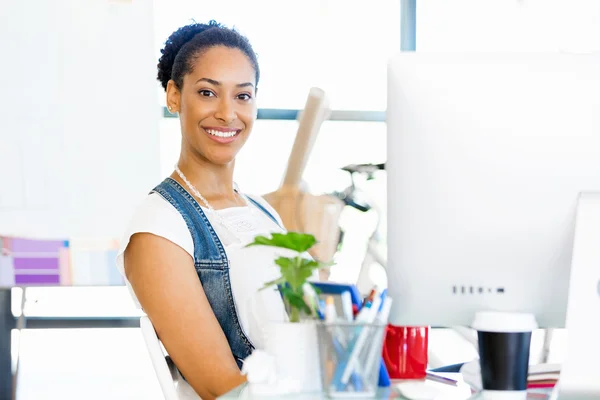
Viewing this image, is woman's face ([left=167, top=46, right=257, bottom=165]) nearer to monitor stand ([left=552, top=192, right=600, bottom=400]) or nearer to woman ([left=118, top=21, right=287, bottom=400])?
woman ([left=118, top=21, right=287, bottom=400])

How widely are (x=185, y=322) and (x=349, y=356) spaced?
565 millimetres

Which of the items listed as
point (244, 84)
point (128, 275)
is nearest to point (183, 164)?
point (244, 84)

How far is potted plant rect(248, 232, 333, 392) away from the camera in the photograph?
1.09 m

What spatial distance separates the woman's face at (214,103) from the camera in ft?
6.53

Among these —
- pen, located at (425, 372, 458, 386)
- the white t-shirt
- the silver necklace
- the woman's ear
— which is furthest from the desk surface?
the woman's ear

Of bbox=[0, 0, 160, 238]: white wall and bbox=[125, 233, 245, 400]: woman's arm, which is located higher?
bbox=[0, 0, 160, 238]: white wall

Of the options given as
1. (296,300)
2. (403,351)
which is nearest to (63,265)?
(403,351)

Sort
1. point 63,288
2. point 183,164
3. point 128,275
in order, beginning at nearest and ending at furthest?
point 128,275
point 183,164
point 63,288

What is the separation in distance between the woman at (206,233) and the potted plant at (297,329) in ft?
0.83

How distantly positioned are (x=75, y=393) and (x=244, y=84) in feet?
5.94

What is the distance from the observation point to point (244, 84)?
203 centimetres

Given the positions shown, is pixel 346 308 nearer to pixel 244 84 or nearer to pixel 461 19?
pixel 244 84

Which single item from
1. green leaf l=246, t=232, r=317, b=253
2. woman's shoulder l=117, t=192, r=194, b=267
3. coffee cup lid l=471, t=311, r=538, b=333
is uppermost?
green leaf l=246, t=232, r=317, b=253

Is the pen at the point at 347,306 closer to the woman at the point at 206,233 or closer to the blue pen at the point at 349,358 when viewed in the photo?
the blue pen at the point at 349,358
